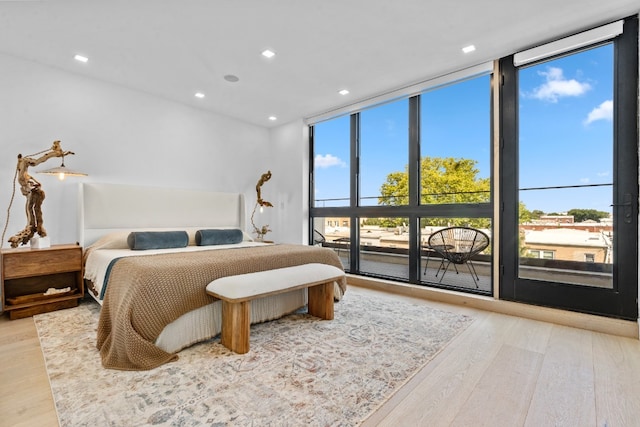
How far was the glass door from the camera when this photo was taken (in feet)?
8.73

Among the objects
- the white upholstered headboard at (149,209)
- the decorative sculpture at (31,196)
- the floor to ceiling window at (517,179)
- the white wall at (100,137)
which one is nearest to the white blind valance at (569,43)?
the floor to ceiling window at (517,179)

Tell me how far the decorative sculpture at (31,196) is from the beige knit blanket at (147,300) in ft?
4.54

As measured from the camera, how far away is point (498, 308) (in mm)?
3219

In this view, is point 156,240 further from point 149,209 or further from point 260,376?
point 260,376

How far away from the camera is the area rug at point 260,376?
1.55m

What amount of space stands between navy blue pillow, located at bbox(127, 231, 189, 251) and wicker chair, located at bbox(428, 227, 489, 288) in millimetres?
3146

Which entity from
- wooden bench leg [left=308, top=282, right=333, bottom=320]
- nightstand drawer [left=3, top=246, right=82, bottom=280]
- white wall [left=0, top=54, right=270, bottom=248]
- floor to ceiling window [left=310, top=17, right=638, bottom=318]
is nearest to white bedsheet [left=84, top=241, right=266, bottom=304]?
nightstand drawer [left=3, top=246, right=82, bottom=280]

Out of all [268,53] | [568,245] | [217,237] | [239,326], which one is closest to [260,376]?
[239,326]

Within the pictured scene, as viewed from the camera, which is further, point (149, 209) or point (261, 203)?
point (261, 203)

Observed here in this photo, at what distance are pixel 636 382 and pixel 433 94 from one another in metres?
3.33

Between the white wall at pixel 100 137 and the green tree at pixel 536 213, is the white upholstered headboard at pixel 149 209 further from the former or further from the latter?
the green tree at pixel 536 213

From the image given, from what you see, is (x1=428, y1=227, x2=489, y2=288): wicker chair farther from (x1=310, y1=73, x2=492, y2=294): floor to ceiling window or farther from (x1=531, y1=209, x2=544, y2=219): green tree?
(x1=531, y1=209, x2=544, y2=219): green tree

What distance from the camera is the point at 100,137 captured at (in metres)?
3.80

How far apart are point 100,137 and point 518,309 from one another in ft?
16.8
